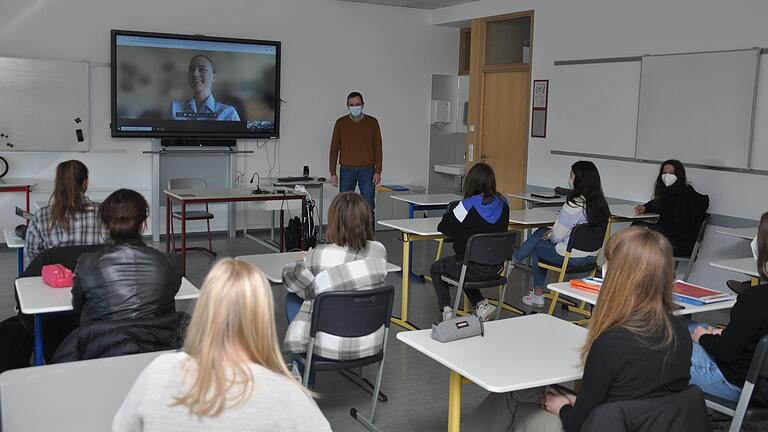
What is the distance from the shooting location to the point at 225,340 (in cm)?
163

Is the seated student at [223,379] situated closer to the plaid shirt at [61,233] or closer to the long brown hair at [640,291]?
the long brown hair at [640,291]

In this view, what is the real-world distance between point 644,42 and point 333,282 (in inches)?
199

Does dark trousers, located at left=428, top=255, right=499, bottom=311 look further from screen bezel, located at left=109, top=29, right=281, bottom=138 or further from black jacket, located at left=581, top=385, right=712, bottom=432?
screen bezel, located at left=109, top=29, right=281, bottom=138

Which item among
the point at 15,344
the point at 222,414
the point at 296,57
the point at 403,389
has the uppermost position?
the point at 296,57

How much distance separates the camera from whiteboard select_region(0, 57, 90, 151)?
307 inches

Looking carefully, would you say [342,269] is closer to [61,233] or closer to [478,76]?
[61,233]

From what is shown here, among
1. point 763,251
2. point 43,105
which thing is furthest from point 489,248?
point 43,105

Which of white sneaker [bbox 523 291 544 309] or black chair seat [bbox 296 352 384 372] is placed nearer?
black chair seat [bbox 296 352 384 372]

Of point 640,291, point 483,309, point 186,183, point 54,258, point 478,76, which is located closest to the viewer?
point 640,291

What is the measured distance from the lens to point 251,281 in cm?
165

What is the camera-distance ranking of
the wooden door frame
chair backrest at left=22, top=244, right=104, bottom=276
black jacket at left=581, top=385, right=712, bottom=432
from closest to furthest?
black jacket at left=581, top=385, right=712, bottom=432 → chair backrest at left=22, top=244, right=104, bottom=276 → the wooden door frame

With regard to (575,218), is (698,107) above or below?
above

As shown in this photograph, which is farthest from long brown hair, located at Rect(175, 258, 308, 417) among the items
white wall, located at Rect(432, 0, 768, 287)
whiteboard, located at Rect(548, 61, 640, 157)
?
whiteboard, located at Rect(548, 61, 640, 157)

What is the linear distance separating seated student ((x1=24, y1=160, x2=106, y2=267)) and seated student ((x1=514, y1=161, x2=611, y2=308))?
3130 millimetres
